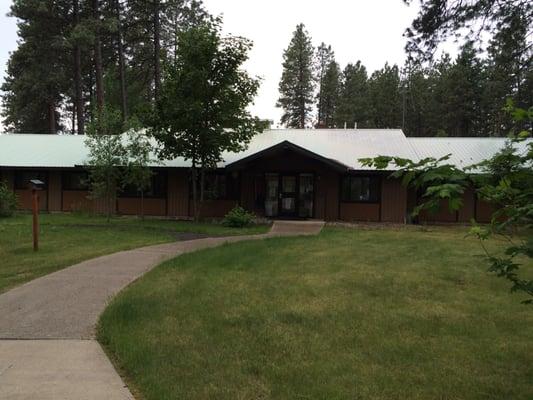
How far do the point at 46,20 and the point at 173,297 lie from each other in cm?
3542

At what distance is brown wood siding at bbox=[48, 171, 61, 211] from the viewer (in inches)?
979

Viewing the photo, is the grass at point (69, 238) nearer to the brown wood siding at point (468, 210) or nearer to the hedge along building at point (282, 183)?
the hedge along building at point (282, 183)

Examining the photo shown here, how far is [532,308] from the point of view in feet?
25.7

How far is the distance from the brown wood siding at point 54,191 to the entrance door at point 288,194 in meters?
10.7

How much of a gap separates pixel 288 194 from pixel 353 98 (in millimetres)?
45033

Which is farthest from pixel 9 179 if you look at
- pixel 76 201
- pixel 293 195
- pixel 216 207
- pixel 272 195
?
pixel 293 195

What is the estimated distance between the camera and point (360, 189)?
74.3 ft

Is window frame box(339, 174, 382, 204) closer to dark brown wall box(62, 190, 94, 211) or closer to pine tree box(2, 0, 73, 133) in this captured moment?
dark brown wall box(62, 190, 94, 211)

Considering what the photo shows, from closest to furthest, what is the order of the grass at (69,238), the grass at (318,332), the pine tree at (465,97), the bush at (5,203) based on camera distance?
the grass at (318,332)
the grass at (69,238)
the bush at (5,203)
the pine tree at (465,97)

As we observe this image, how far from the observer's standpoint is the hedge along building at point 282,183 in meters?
22.4

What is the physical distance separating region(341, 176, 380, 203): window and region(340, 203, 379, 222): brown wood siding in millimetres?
216

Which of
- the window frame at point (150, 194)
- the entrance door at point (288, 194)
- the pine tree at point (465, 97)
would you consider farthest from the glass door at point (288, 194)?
the pine tree at point (465, 97)

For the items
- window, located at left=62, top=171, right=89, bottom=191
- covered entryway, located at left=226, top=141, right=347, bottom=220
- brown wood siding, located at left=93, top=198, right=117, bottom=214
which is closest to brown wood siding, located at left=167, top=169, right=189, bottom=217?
brown wood siding, located at left=93, top=198, right=117, bottom=214

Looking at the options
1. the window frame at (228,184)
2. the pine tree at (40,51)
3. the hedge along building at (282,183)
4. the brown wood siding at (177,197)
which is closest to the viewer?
the hedge along building at (282,183)
